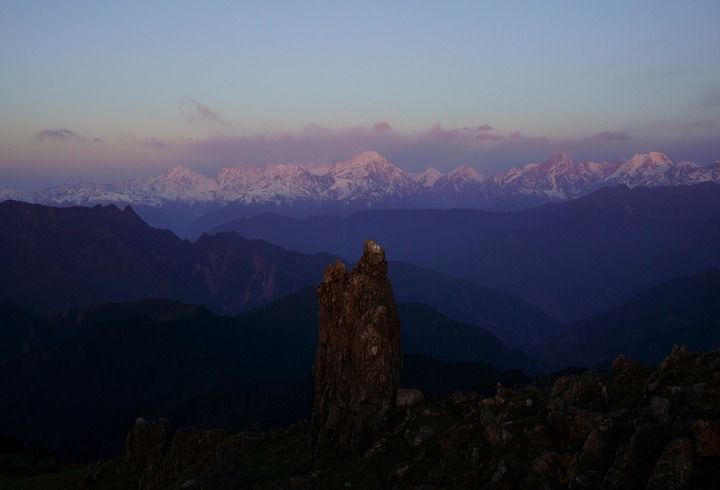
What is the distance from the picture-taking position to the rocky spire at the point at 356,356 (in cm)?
4572

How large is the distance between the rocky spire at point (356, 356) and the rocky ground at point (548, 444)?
5.98 ft

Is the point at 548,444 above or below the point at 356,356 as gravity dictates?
below

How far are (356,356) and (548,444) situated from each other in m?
19.3

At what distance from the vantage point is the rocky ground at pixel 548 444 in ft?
84.4

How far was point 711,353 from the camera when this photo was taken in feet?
117

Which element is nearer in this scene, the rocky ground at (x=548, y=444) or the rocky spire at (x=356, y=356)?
the rocky ground at (x=548, y=444)

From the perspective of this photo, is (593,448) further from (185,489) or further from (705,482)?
(185,489)

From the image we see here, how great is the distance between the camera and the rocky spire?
150 ft

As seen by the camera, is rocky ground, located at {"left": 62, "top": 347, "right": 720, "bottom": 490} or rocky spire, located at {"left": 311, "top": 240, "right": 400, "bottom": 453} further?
rocky spire, located at {"left": 311, "top": 240, "right": 400, "bottom": 453}

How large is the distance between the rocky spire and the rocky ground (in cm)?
182

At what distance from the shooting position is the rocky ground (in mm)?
25719

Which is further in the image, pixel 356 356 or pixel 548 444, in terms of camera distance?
pixel 356 356

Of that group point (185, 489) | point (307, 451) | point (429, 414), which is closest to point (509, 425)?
point (429, 414)

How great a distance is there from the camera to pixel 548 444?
31484 mm
